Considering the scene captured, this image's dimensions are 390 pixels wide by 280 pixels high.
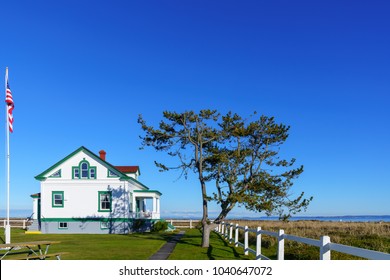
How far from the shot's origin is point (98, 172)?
3491 cm

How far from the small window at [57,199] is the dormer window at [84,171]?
1769 millimetres

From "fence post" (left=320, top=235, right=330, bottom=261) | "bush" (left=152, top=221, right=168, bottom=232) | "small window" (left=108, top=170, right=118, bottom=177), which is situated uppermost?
"small window" (left=108, top=170, right=118, bottom=177)

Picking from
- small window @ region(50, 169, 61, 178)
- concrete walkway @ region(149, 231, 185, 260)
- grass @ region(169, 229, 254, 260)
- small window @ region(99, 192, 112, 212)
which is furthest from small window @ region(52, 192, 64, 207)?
grass @ region(169, 229, 254, 260)

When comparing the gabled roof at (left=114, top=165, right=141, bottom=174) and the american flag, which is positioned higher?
the american flag

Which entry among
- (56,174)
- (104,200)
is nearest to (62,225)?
(104,200)

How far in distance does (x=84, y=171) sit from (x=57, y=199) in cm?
298

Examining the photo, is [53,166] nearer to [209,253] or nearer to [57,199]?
[57,199]

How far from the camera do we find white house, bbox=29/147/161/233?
3491 centimetres

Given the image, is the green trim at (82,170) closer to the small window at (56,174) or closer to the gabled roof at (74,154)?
the gabled roof at (74,154)

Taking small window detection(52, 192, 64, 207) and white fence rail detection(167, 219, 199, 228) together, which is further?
white fence rail detection(167, 219, 199, 228)

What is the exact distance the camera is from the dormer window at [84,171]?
115 ft

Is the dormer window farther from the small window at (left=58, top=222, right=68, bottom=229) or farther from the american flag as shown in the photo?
the american flag
